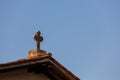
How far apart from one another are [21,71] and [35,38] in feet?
6.07

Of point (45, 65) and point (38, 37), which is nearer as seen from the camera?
point (45, 65)

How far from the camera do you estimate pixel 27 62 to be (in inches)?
589

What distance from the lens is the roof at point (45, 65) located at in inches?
586

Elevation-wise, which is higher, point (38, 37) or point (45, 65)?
point (38, 37)

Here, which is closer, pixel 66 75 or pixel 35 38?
pixel 66 75

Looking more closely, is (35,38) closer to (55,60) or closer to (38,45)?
(38,45)

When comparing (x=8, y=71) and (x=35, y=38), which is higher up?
(x=35, y=38)

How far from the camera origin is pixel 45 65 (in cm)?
1513

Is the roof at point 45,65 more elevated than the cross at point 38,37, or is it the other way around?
the cross at point 38,37

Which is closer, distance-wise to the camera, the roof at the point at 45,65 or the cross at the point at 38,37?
the roof at the point at 45,65

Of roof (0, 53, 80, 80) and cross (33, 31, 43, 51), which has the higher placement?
cross (33, 31, 43, 51)

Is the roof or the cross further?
the cross

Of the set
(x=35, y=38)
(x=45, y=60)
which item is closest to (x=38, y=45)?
(x=35, y=38)

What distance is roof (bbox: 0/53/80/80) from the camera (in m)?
14.9
